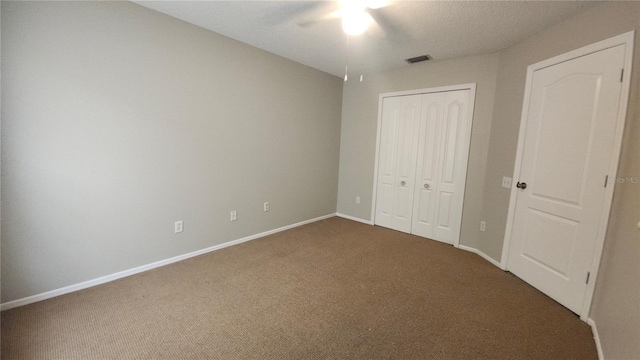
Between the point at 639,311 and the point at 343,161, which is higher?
the point at 343,161

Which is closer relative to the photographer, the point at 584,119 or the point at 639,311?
the point at 639,311

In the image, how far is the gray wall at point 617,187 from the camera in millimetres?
1416

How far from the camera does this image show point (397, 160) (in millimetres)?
3869

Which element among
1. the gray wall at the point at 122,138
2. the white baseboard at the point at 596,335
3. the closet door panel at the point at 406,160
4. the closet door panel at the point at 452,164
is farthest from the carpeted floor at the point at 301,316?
the closet door panel at the point at 406,160

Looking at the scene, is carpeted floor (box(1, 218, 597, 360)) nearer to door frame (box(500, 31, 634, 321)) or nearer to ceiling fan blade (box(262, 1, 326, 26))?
door frame (box(500, 31, 634, 321))

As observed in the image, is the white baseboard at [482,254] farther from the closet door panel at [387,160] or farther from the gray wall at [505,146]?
the closet door panel at [387,160]

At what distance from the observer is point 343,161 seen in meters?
4.51

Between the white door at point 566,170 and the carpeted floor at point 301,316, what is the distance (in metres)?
0.29

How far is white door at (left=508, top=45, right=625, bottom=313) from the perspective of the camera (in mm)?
1855

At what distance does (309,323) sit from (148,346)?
1.03 m

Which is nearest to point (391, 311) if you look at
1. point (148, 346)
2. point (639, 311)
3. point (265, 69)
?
point (639, 311)

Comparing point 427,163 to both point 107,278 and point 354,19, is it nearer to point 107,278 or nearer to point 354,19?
point 354,19

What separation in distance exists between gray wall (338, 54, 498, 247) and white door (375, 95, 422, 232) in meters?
0.17

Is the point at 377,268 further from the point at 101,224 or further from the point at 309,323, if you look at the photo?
the point at 101,224
